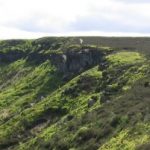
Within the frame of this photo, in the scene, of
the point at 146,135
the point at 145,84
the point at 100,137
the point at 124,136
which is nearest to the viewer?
the point at 146,135

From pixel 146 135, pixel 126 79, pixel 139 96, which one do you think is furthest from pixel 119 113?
pixel 126 79

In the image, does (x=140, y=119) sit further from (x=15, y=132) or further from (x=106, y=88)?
(x=15, y=132)

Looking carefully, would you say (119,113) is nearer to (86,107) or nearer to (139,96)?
(139,96)

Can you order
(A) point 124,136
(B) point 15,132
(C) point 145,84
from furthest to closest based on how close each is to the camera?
(B) point 15,132
(C) point 145,84
(A) point 124,136

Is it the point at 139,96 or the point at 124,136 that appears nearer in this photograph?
the point at 124,136

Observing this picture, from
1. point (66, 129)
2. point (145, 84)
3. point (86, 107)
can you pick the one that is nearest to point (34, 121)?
point (86, 107)

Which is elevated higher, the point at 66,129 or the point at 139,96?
the point at 139,96

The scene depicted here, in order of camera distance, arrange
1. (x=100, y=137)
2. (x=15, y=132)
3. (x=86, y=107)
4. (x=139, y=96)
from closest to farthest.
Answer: (x=100, y=137) < (x=139, y=96) < (x=86, y=107) < (x=15, y=132)

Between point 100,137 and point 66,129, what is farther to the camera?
point 66,129

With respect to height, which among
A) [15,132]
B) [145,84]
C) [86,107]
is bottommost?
[15,132]
